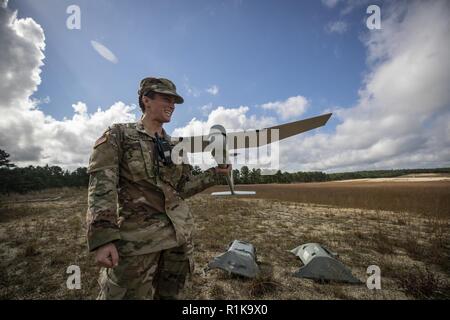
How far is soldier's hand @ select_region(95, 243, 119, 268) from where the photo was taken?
6.12ft

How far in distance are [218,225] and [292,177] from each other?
332 feet

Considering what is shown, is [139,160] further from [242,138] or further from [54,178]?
[54,178]

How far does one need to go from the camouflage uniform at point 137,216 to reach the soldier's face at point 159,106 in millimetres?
226

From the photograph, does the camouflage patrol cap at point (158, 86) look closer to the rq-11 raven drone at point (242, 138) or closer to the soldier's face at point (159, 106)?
the soldier's face at point (159, 106)

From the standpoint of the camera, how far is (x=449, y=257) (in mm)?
7297

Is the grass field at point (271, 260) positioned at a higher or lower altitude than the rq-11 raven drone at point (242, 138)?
lower

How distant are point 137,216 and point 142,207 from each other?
113 millimetres

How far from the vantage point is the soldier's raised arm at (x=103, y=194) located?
1.90 metres

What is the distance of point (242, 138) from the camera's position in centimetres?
558
